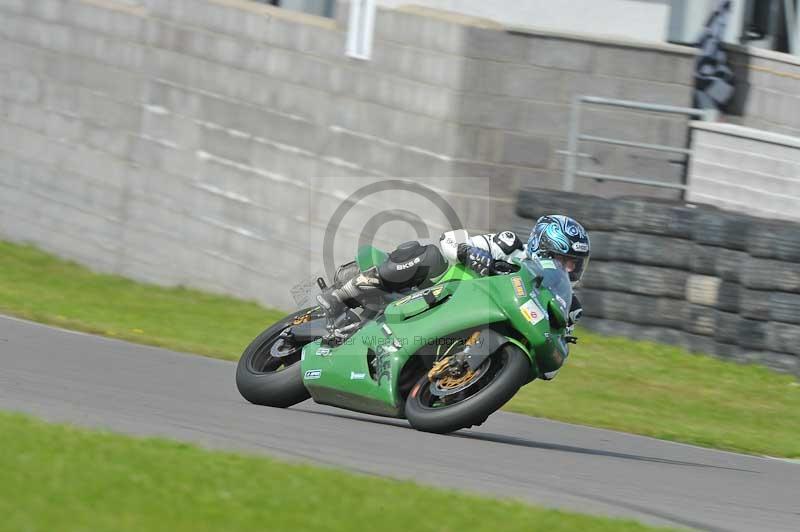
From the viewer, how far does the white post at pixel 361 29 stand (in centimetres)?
1583

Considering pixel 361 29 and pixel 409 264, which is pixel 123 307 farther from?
pixel 409 264

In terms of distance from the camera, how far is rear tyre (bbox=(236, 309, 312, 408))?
357 inches

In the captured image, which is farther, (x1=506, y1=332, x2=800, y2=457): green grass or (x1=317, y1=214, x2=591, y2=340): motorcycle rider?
(x1=506, y1=332, x2=800, y2=457): green grass

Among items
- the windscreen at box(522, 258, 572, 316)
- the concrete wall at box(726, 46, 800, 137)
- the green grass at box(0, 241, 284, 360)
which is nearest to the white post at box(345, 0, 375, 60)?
the green grass at box(0, 241, 284, 360)

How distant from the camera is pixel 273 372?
364 inches

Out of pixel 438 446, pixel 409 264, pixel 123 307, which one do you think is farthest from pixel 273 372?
pixel 123 307

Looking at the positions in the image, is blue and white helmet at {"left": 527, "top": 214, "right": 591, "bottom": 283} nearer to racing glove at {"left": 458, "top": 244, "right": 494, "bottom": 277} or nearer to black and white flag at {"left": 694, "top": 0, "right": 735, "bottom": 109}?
racing glove at {"left": 458, "top": 244, "right": 494, "bottom": 277}

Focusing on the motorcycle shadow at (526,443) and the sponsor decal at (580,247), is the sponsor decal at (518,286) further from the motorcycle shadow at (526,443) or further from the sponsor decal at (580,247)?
the motorcycle shadow at (526,443)

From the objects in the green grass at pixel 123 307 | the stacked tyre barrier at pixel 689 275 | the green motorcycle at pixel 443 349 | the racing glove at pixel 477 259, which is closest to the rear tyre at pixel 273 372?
the green motorcycle at pixel 443 349

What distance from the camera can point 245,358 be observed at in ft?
30.6

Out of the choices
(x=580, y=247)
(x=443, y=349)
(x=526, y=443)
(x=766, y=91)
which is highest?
(x=766, y=91)

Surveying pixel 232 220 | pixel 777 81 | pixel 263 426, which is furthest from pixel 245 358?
pixel 777 81

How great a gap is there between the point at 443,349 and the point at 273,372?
1.33 metres

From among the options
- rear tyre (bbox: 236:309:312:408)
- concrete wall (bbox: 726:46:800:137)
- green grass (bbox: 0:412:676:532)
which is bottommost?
rear tyre (bbox: 236:309:312:408)
